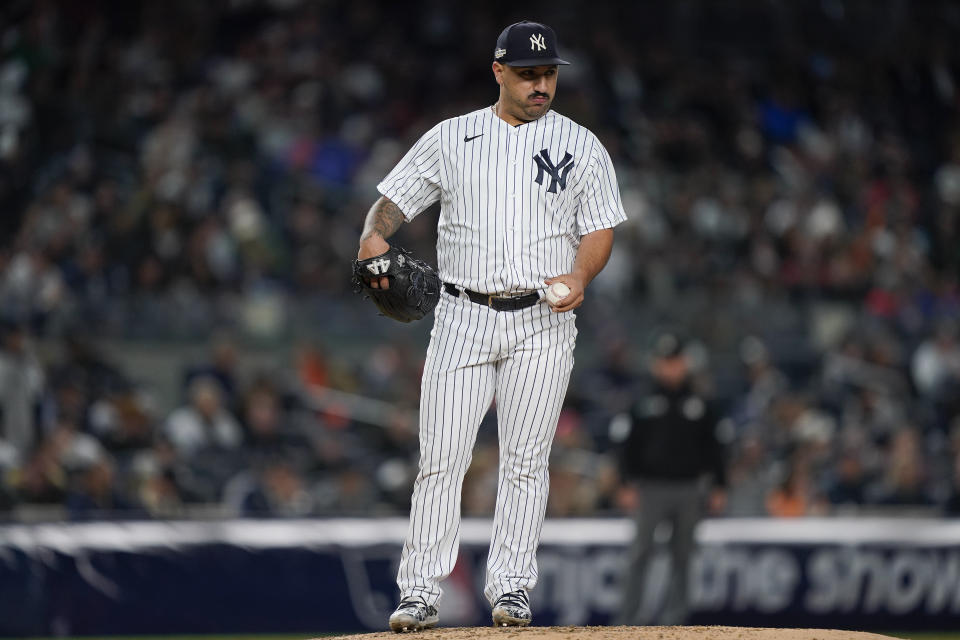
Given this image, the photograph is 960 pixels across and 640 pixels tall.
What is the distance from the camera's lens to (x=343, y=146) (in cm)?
1352

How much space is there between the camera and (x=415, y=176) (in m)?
5.00

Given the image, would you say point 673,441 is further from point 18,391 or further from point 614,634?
point 18,391

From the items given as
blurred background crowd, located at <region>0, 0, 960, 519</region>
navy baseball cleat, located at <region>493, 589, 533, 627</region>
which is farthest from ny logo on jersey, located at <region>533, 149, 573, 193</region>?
blurred background crowd, located at <region>0, 0, 960, 519</region>

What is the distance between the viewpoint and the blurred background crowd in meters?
10.9

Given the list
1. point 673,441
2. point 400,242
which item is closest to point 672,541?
point 673,441

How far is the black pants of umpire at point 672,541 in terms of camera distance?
9.13 metres

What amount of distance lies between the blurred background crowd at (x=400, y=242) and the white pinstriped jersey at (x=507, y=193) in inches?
183

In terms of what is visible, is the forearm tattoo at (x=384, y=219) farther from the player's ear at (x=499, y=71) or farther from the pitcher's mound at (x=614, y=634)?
the pitcher's mound at (x=614, y=634)

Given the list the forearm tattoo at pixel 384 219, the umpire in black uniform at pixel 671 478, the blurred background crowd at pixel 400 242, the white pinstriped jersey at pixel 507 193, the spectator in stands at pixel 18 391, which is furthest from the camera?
the blurred background crowd at pixel 400 242

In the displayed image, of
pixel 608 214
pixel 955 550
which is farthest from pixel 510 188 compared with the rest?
pixel 955 550

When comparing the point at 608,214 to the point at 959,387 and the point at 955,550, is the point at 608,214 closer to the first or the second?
the point at 955,550

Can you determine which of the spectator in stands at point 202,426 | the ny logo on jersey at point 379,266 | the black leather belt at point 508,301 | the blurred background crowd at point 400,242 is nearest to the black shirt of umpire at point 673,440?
Result: the blurred background crowd at point 400,242

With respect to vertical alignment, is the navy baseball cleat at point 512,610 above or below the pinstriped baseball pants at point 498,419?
below

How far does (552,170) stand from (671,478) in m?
4.63
